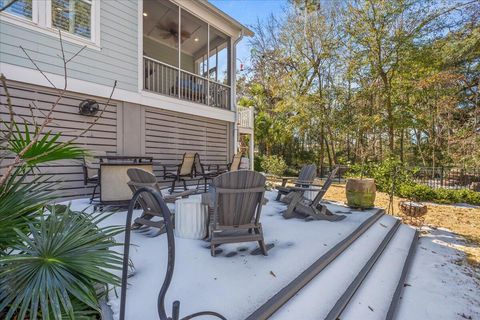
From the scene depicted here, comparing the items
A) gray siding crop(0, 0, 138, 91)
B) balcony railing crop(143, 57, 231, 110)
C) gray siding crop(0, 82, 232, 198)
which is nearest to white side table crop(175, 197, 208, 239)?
gray siding crop(0, 82, 232, 198)

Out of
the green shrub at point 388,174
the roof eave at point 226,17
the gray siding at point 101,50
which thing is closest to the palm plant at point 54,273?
the gray siding at point 101,50

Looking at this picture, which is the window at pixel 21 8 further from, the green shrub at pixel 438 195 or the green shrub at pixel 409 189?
the green shrub at pixel 438 195

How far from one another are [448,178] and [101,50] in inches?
517

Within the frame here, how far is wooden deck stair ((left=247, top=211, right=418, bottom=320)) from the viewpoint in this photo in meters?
2.03

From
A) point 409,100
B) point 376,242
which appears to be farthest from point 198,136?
point 409,100

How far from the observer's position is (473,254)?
433cm

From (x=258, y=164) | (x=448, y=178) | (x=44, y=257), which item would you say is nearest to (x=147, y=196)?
(x=44, y=257)

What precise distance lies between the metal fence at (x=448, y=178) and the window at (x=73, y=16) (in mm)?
12114

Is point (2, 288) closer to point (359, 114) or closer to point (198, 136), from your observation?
point (198, 136)

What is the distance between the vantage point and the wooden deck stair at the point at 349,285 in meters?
2.03

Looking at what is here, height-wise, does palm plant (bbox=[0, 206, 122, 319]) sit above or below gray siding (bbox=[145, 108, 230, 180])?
below

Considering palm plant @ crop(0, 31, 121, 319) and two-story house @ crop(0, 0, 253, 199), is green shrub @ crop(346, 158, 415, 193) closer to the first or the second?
two-story house @ crop(0, 0, 253, 199)

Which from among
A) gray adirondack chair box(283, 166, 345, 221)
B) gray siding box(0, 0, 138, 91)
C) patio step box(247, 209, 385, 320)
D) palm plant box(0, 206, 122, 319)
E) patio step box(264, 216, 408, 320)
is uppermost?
gray siding box(0, 0, 138, 91)

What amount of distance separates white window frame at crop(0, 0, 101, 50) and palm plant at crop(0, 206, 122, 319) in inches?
207
